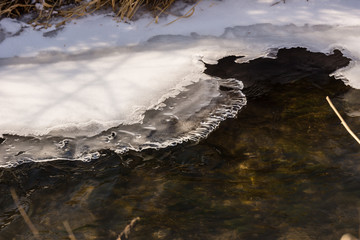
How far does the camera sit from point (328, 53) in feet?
10.4

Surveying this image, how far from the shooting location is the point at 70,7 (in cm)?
373

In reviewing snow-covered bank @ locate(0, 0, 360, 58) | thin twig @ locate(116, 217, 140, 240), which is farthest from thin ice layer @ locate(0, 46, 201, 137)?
thin twig @ locate(116, 217, 140, 240)

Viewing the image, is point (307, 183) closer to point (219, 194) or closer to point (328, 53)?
point (219, 194)

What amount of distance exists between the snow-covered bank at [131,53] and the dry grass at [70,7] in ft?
0.29

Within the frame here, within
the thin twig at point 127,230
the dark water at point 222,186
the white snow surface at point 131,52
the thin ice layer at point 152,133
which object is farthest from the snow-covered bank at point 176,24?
the thin twig at point 127,230

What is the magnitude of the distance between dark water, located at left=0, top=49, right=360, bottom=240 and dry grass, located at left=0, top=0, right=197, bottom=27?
1.54 m

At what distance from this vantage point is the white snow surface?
8.70 ft

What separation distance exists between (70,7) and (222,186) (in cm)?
242

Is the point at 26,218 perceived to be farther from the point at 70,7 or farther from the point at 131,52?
the point at 70,7

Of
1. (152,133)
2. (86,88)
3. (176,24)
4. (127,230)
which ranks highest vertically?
(176,24)

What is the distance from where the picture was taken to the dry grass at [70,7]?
3.57m

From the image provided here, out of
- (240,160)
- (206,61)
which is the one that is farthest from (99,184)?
(206,61)

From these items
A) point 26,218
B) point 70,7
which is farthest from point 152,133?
point 70,7

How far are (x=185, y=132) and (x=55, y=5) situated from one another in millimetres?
1934
